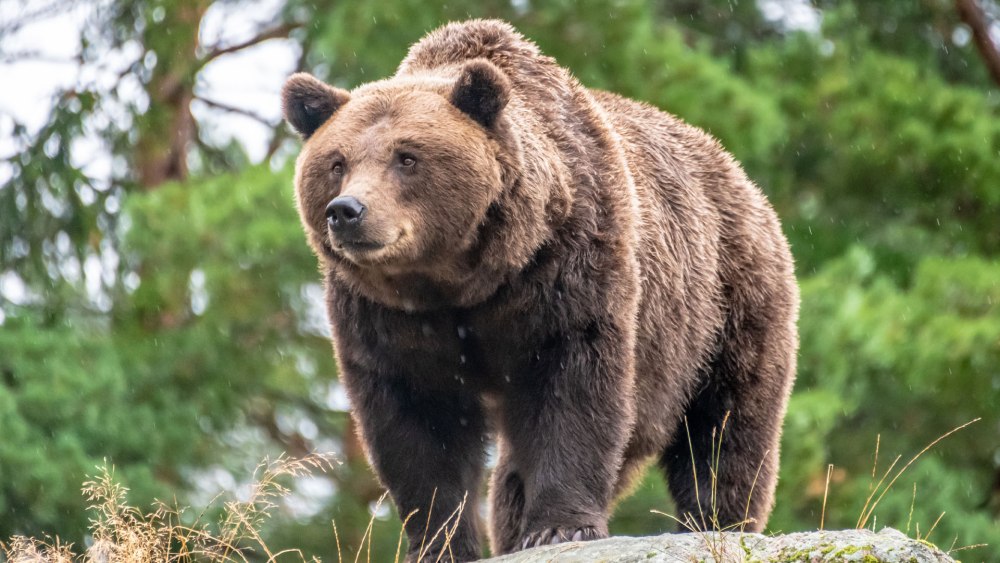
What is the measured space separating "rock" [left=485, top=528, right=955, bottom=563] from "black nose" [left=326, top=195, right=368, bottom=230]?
4.30 ft

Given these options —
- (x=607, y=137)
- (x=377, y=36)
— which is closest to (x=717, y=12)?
(x=377, y=36)

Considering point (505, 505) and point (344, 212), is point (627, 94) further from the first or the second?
point (344, 212)

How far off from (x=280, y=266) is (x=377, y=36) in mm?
2207

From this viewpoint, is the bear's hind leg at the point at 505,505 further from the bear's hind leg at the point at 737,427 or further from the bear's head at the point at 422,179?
the bear's head at the point at 422,179

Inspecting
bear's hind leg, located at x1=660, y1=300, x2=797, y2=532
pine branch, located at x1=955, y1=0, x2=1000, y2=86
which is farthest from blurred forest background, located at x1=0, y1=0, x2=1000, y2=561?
bear's hind leg, located at x1=660, y1=300, x2=797, y2=532

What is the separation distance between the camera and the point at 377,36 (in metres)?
12.1

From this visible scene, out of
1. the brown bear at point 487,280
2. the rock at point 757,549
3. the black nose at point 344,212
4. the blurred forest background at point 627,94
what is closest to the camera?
the rock at point 757,549

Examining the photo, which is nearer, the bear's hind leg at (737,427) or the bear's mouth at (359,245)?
the bear's mouth at (359,245)

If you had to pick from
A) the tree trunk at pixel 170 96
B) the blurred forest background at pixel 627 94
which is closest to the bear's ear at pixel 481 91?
the blurred forest background at pixel 627 94

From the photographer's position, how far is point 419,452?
17.4 feet

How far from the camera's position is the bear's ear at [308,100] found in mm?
5273

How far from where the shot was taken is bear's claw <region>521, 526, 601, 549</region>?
4961 mm

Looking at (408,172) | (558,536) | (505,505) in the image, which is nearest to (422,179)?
(408,172)

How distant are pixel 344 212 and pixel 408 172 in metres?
0.42
